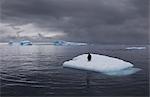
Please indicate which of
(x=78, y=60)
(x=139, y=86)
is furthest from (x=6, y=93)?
(x=78, y=60)

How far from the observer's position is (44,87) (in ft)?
48.1

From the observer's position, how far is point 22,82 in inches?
639

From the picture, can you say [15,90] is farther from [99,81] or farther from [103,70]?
[103,70]

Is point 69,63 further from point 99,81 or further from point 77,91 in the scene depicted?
point 77,91

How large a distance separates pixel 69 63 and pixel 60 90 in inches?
364

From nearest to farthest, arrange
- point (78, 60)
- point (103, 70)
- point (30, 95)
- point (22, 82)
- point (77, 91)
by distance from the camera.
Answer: point (30, 95) < point (77, 91) < point (22, 82) < point (103, 70) < point (78, 60)

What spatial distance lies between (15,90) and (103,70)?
8.42 meters


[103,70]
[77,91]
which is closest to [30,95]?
[77,91]

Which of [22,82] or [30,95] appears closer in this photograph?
[30,95]

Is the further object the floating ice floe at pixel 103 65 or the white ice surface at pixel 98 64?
the white ice surface at pixel 98 64

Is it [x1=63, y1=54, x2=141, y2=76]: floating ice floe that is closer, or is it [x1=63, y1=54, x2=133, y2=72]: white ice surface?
[x1=63, y1=54, x2=141, y2=76]: floating ice floe

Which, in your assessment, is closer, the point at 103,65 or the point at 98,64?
the point at 103,65

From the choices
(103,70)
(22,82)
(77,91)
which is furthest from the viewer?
(103,70)

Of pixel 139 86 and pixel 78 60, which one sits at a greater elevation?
pixel 78 60
